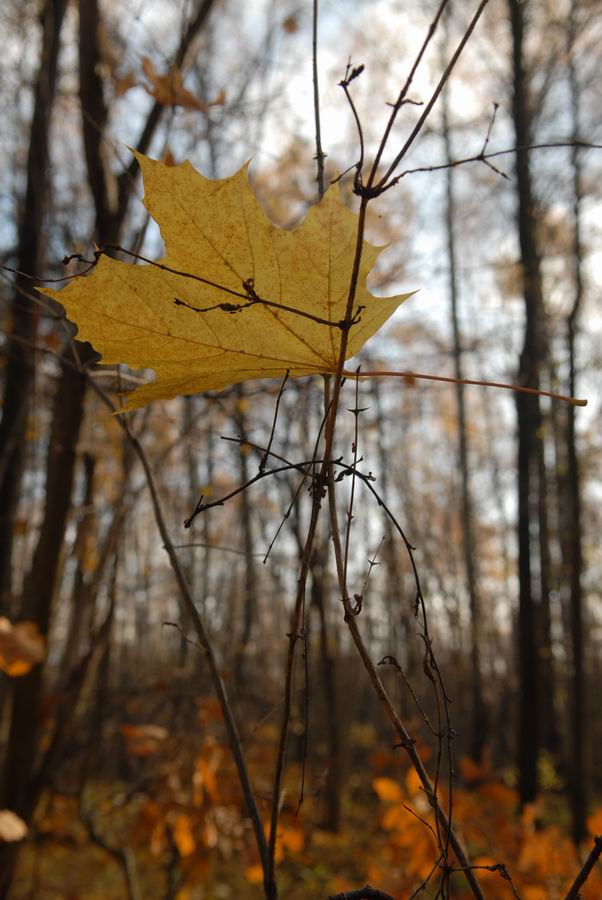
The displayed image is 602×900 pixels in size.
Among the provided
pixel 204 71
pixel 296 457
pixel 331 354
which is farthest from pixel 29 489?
pixel 331 354

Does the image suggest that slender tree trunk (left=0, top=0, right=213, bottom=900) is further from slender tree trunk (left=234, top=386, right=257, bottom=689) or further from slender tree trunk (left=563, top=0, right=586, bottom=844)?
slender tree trunk (left=563, top=0, right=586, bottom=844)

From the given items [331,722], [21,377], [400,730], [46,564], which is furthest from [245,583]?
[400,730]

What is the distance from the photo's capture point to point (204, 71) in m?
6.28

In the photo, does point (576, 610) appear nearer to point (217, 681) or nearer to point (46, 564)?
point (46, 564)

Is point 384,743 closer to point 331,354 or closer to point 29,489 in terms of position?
point 29,489

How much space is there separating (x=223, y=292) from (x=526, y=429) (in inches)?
245

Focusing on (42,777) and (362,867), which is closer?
(42,777)

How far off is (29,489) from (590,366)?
168 inches

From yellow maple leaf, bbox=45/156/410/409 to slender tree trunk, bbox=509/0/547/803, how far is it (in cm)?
530

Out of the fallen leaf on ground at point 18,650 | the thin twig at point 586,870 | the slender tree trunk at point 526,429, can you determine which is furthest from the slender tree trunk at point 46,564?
the slender tree trunk at point 526,429

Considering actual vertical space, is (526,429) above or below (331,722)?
above

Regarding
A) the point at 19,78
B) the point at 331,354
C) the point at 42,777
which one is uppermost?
the point at 19,78

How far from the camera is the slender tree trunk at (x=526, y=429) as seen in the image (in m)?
6.18

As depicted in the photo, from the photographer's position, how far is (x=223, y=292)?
624 millimetres
